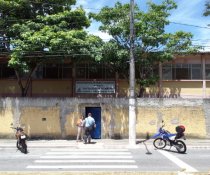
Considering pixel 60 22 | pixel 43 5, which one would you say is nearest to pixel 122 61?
pixel 60 22

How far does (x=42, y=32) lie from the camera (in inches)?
1014

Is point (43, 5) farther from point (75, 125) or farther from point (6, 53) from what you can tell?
point (75, 125)

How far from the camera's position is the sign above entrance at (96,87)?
31250mm

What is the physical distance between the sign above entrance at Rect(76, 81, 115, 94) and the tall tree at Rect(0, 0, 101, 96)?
4.17m

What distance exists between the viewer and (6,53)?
29000 millimetres

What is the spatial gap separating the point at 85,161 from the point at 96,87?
1503 centimetres

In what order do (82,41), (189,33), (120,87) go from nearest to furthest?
1. (82,41)
2. (189,33)
3. (120,87)

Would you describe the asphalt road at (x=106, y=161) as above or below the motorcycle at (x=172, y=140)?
below

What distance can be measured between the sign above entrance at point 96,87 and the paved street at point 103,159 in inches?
340

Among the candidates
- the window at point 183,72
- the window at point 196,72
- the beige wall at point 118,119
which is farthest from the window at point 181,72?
the beige wall at point 118,119

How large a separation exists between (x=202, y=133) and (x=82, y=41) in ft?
30.5

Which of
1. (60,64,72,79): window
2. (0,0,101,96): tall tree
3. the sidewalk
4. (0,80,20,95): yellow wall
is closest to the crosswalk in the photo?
the sidewalk

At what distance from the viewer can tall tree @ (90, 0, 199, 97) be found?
26.4 m

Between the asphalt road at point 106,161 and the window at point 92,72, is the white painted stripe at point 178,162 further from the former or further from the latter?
the window at point 92,72
